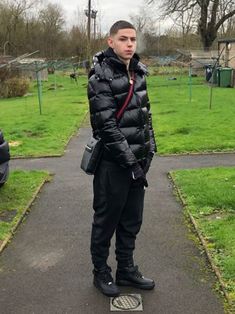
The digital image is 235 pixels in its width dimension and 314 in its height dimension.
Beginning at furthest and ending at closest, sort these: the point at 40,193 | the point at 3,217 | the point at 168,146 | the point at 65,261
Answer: the point at 168,146
the point at 40,193
the point at 3,217
the point at 65,261

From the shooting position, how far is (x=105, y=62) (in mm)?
3609

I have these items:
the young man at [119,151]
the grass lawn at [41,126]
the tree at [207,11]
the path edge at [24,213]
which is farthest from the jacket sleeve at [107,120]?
the tree at [207,11]

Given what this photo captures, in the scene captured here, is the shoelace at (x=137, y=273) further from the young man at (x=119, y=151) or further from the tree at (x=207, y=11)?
the tree at (x=207, y=11)

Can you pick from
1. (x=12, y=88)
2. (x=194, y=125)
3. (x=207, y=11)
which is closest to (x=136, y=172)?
(x=194, y=125)

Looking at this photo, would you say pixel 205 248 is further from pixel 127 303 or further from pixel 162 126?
pixel 162 126

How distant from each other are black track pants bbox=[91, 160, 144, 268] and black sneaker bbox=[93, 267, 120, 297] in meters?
0.06

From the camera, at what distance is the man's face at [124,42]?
3.54 m

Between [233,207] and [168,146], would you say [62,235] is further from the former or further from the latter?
[168,146]

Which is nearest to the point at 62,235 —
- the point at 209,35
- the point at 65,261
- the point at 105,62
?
the point at 65,261

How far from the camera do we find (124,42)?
3.55 meters

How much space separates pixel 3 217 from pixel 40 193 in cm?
125

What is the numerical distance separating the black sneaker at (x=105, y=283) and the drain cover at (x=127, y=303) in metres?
0.06

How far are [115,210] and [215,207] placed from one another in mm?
2610

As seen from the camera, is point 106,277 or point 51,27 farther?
point 51,27
